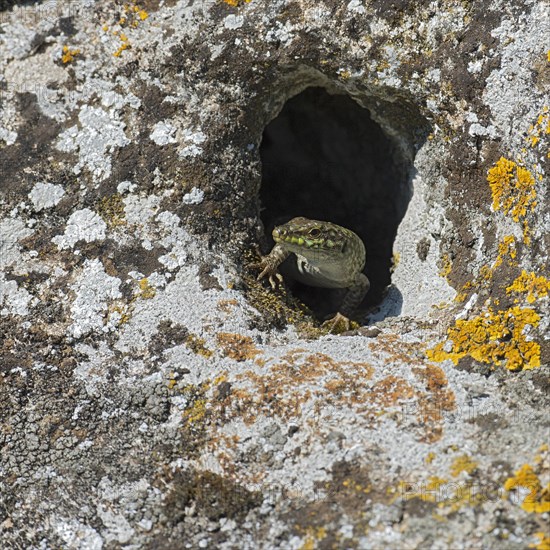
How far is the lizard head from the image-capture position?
4.65 metres

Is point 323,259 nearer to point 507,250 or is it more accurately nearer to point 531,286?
point 507,250

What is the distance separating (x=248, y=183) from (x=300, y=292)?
176cm

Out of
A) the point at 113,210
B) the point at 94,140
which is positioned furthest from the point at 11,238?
the point at 94,140

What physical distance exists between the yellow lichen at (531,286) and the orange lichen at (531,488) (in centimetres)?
99

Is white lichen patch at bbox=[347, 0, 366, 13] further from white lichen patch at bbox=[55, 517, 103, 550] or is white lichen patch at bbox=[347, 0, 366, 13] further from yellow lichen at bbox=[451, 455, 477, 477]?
white lichen patch at bbox=[55, 517, 103, 550]

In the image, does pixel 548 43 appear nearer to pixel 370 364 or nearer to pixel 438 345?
pixel 438 345

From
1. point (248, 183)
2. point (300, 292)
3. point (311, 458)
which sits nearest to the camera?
point (311, 458)

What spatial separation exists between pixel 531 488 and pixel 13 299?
2.95m

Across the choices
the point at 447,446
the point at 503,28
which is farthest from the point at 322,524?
the point at 503,28

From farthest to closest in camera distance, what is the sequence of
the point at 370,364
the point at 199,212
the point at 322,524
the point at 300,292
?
the point at 300,292 → the point at 199,212 → the point at 370,364 → the point at 322,524

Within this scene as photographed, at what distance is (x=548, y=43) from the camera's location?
12.8 feet

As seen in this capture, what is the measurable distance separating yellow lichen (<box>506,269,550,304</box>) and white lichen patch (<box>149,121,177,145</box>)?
87.1 inches

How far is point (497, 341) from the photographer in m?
3.68

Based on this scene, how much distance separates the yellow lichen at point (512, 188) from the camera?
12.7 ft
